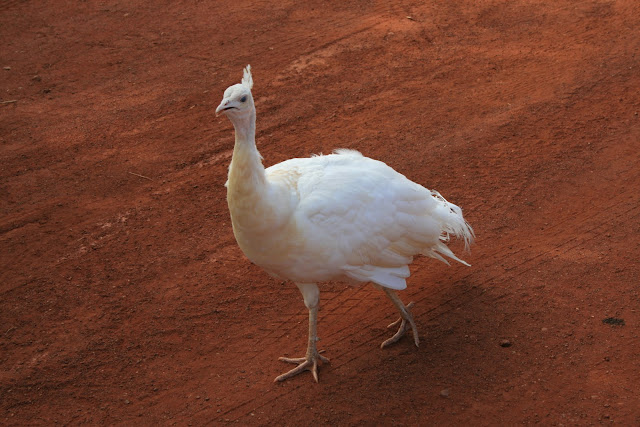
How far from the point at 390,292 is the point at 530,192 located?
8.24 ft

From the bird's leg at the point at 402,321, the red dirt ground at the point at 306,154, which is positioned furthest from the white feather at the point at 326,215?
the red dirt ground at the point at 306,154

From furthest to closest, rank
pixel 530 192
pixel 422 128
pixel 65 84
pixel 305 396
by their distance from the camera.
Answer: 1. pixel 65 84
2. pixel 422 128
3. pixel 530 192
4. pixel 305 396

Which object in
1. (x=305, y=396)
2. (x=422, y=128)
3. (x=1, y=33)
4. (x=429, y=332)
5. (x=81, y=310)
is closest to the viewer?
(x=305, y=396)

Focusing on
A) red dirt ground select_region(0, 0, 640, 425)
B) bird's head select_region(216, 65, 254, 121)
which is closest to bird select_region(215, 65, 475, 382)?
bird's head select_region(216, 65, 254, 121)

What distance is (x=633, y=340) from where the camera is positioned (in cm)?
604

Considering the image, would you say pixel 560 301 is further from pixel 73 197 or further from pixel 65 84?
pixel 65 84

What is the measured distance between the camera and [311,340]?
601 centimetres

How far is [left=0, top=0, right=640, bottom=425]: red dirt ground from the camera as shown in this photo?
5922mm

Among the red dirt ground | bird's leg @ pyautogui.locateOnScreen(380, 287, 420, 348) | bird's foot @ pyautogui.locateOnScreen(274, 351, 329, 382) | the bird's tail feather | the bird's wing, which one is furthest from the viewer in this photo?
the bird's tail feather

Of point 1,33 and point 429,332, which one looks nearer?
point 429,332

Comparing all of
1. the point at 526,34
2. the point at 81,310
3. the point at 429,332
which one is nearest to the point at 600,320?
the point at 429,332

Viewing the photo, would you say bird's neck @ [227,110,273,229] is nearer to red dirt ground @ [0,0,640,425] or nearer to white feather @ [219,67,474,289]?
white feather @ [219,67,474,289]

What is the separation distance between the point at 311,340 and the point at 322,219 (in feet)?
3.53

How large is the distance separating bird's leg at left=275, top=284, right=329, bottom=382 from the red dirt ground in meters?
0.09
